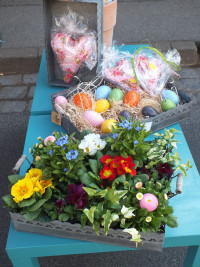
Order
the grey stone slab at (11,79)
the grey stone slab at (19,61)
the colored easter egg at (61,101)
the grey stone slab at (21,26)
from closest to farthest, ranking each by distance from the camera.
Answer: the colored easter egg at (61,101) → the grey stone slab at (11,79) → the grey stone slab at (19,61) → the grey stone slab at (21,26)

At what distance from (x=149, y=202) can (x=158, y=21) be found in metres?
3.63

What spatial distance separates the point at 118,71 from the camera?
174 centimetres

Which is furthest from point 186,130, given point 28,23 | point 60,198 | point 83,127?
point 28,23

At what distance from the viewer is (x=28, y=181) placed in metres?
1.01

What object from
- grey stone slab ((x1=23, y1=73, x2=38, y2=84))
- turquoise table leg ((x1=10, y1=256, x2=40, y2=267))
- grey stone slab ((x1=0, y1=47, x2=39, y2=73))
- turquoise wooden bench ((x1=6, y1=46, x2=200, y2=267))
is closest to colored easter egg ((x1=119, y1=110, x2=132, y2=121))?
turquoise wooden bench ((x1=6, y1=46, x2=200, y2=267))

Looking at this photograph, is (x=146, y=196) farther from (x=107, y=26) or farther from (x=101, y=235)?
(x=107, y=26)

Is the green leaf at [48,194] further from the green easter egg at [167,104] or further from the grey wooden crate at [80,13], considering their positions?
the grey wooden crate at [80,13]

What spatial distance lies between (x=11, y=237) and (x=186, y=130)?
1.89m

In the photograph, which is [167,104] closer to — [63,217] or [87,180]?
[87,180]

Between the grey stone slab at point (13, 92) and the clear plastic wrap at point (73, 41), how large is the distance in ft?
4.61

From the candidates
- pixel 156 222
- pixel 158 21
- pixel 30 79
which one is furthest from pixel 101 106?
pixel 158 21

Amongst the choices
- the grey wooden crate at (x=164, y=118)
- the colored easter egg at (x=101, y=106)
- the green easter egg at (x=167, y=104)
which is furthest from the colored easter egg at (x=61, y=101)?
the green easter egg at (x=167, y=104)

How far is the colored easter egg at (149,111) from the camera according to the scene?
1519 millimetres

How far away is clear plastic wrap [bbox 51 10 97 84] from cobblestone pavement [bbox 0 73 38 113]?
4.05ft
